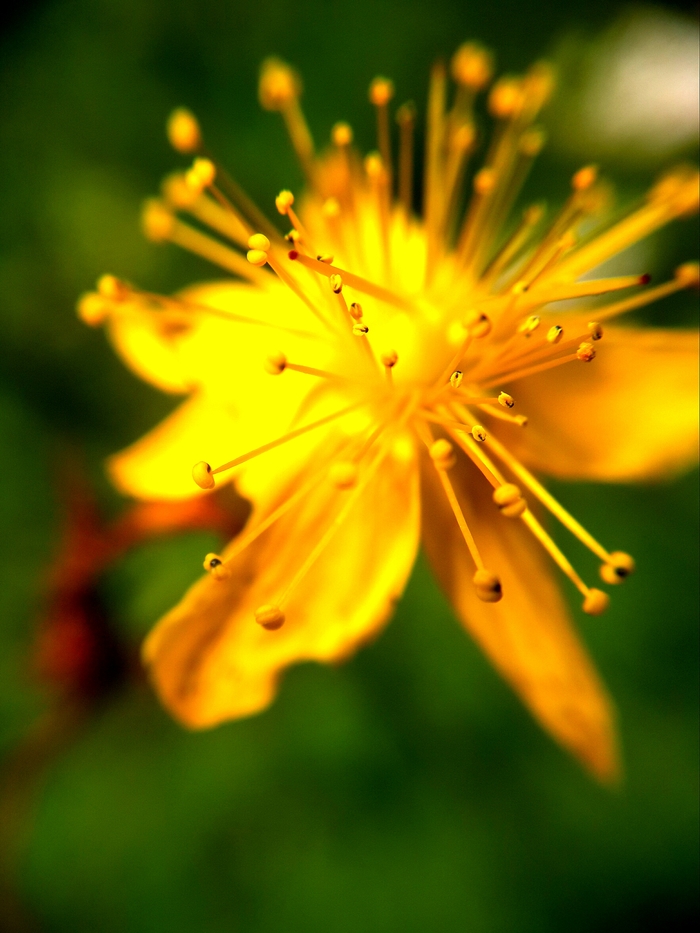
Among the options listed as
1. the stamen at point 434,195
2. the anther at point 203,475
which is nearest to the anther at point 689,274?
the stamen at point 434,195

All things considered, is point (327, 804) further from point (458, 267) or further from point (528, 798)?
point (458, 267)

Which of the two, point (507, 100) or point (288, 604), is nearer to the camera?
point (288, 604)

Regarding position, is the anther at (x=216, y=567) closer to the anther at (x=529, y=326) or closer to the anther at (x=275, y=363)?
the anther at (x=275, y=363)

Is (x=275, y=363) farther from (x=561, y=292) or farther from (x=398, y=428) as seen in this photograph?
(x=561, y=292)

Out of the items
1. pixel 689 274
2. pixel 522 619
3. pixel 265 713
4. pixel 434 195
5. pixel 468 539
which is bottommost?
pixel 265 713

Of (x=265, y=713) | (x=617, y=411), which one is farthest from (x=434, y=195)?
(x=265, y=713)

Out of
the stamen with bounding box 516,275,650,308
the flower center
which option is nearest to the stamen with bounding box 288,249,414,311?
the flower center

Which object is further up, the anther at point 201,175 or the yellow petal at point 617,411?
the anther at point 201,175

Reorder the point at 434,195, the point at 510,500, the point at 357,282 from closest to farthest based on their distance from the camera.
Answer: the point at 510,500, the point at 357,282, the point at 434,195
